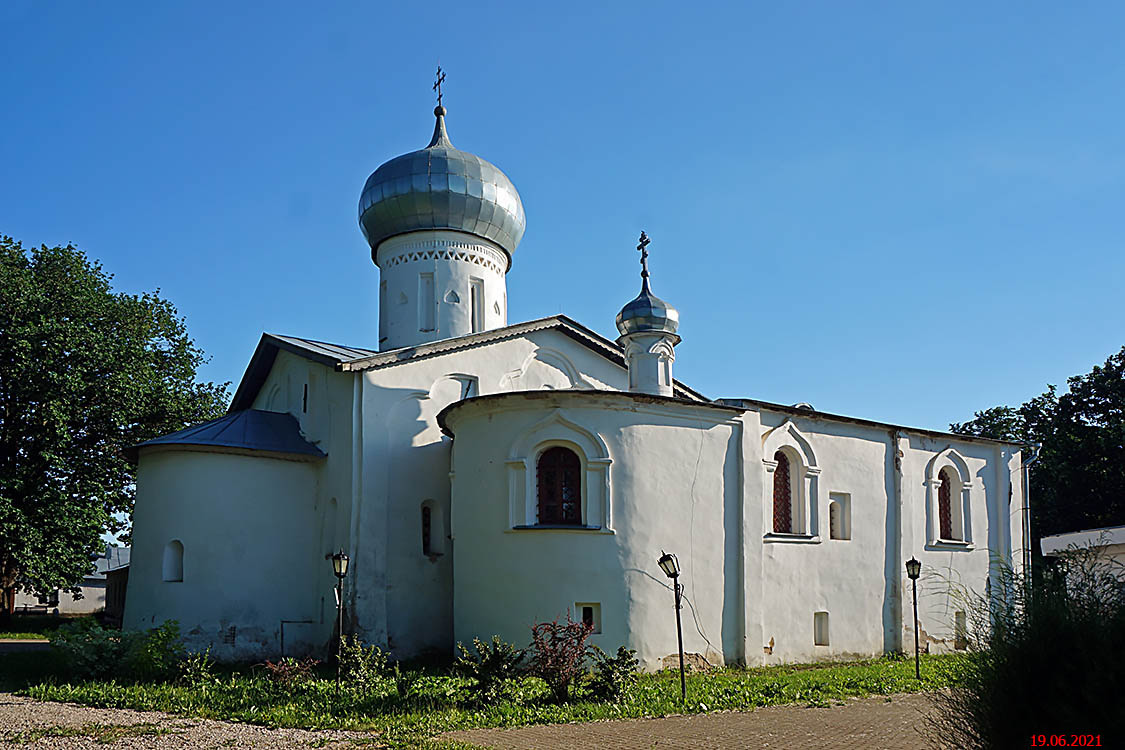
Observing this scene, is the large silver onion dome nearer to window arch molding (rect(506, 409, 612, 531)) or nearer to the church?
the church

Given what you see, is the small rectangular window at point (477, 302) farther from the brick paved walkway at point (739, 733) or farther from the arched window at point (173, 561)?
the brick paved walkway at point (739, 733)

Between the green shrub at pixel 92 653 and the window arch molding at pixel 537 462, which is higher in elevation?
the window arch molding at pixel 537 462

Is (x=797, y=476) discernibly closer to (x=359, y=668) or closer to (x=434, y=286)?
(x=434, y=286)

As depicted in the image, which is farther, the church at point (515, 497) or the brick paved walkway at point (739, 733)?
the church at point (515, 497)

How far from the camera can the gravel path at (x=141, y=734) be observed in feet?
29.2

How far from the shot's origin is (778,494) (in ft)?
55.5

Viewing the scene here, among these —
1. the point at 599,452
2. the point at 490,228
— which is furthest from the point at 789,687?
the point at 490,228

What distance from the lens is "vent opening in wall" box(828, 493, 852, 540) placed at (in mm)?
17531

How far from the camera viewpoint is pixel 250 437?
17156mm

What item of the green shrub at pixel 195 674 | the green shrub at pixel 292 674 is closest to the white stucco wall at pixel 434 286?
the green shrub at pixel 195 674

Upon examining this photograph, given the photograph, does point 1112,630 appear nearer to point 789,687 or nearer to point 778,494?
point 789,687

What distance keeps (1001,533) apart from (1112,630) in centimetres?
1532

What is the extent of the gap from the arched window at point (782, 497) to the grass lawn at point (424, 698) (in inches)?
130

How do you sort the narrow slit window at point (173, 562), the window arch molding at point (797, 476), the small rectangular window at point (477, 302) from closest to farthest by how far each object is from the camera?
the narrow slit window at point (173, 562) < the window arch molding at point (797, 476) < the small rectangular window at point (477, 302)
